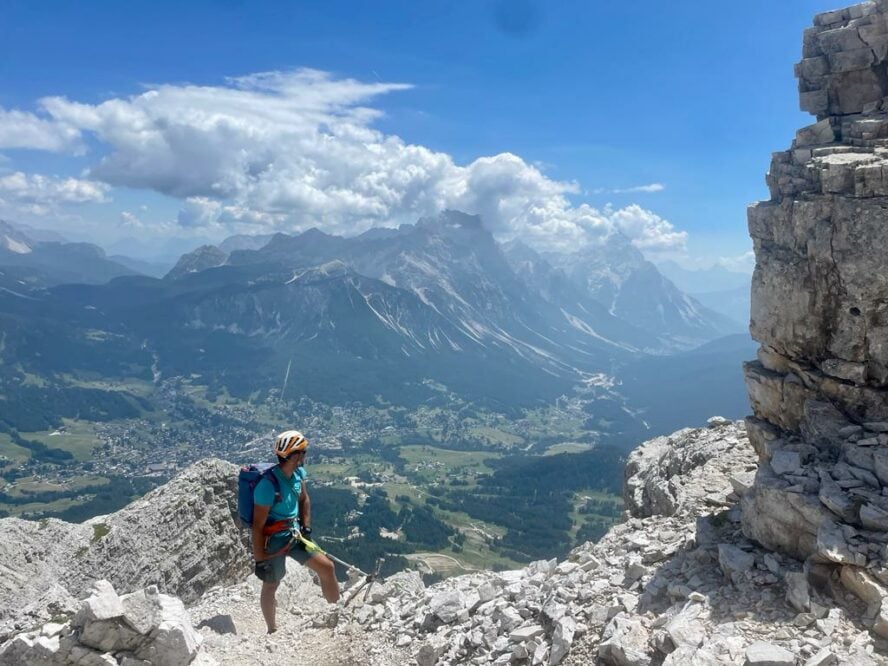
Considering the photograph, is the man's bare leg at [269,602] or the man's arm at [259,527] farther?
the man's bare leg at [269,602]

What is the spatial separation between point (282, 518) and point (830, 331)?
16.4 m

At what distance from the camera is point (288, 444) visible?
51.3 ft

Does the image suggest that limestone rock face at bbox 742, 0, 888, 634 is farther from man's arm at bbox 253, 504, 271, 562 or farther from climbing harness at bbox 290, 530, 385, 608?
man's arm at bbox 253, 504, 271, 562

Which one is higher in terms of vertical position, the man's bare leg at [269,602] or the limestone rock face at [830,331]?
the limestone rock face at [830,331]

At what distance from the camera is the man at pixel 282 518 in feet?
49.6

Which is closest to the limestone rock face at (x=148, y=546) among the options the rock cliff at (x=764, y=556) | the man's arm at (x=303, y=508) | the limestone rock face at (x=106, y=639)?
the rock cliff at (x=764, y=556)

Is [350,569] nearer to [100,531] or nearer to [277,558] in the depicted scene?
[277,558]

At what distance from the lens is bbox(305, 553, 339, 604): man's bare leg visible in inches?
645

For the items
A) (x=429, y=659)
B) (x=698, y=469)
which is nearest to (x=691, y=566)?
(x=429, y=659)

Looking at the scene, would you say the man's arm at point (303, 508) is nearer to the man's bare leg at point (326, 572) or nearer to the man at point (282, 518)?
the man at point (282, 518)

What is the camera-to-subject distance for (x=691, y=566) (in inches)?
648

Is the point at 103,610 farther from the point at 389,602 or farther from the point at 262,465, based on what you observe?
the point at 389,602

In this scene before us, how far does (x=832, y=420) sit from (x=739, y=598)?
6344mm

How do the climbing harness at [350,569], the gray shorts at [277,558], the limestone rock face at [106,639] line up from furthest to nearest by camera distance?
1. the climbing harness at [350,569]
2. the gray shorts at [277,558]
3. the limestone rock face at [106,639]
